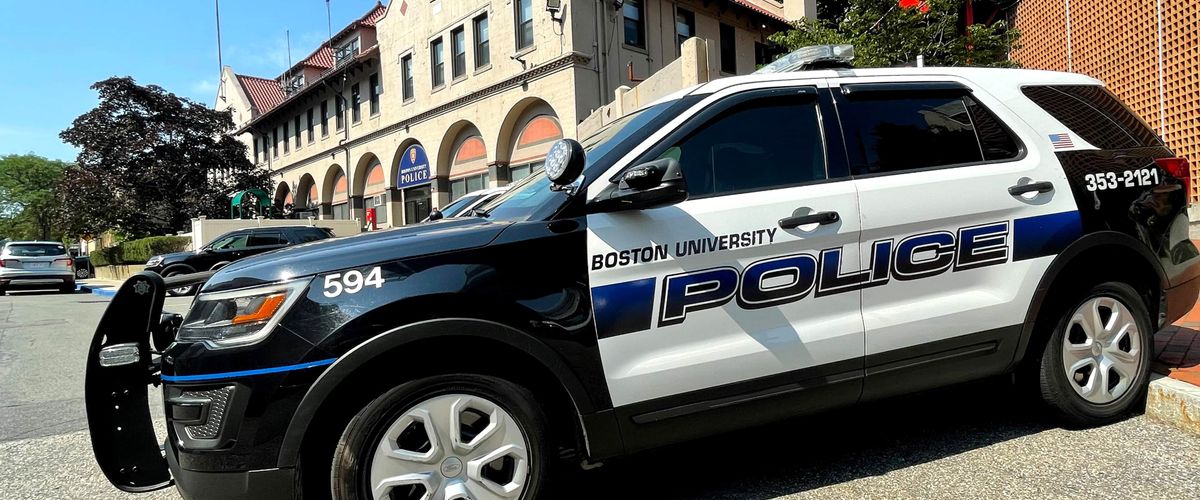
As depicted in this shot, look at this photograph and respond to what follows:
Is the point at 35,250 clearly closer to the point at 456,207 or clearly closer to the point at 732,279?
the point at 456,207

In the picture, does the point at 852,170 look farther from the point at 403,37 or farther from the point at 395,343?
the point at 403,37

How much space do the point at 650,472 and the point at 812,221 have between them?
4.62 ft

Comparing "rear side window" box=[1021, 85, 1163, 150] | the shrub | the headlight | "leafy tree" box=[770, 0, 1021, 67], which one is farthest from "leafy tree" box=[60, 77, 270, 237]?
"rear side window" box=[1021, 85, 1163, 150]

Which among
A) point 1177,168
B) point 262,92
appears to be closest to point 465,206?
point 1177,168

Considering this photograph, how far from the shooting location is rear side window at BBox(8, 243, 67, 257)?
61.7 feet

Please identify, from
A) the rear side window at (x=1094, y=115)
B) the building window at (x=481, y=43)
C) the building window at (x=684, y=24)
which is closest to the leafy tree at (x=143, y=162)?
the building window at (x=481, y=43)

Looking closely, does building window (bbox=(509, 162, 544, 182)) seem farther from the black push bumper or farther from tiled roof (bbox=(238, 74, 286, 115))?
tiled roof (bbox=(238, 74, 286, 115))

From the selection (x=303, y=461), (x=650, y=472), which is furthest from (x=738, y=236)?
(x=303, y=461)

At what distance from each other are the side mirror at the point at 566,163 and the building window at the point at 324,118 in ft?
105

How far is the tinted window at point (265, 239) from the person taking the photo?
17.2 metres

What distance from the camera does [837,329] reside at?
9.33 ft

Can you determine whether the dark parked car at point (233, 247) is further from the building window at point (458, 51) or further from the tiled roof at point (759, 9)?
the tiled roof at point (759, 9)

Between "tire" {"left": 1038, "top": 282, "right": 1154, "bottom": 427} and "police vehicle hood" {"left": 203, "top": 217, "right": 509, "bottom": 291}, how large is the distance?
2.82 metres

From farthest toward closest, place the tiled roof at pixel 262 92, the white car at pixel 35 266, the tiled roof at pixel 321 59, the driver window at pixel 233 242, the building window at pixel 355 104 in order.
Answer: the tiled roof at pixel 262 92 → the tiled roof at pixel 321 59 → the building window at pixel 355 104 → the white car at pixel 35 266 → the driver window at pixel 233 242
